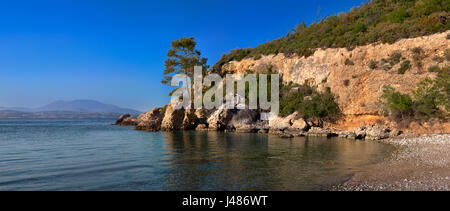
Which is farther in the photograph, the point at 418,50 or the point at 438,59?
the point at 418,50

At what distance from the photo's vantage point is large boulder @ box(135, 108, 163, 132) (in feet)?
109

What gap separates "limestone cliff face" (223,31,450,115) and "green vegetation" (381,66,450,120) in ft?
4.41

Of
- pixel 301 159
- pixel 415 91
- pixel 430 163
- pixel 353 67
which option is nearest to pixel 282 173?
pixel 301 159

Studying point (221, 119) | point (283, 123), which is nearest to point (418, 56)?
point (283, 123)

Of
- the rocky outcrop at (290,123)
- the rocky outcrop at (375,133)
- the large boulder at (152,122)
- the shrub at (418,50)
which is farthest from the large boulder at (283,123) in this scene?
the large boulder at (152,122)

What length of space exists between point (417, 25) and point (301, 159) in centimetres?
2287

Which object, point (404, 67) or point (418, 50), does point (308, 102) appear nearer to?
point (404, 67)

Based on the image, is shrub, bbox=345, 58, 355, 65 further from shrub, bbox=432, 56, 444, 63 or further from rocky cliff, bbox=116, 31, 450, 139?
shrub, bbox=432, 56, 444, 63

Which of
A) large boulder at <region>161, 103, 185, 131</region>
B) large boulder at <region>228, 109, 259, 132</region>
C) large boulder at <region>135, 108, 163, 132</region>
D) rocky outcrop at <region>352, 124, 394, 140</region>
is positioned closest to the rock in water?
large boulder at <region>228, 109, 259, 132</region>

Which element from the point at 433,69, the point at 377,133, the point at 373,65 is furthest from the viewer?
the point at 373,65

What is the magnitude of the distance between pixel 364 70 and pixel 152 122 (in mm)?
24280

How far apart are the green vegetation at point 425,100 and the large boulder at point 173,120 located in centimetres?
2158

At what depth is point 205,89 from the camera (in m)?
43.4

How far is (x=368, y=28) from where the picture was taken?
3303 cm
